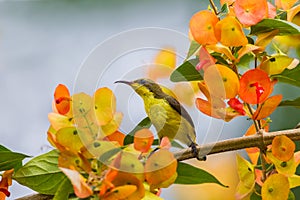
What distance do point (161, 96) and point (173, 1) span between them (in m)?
2.46

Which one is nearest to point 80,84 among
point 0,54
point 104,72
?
point 104,72

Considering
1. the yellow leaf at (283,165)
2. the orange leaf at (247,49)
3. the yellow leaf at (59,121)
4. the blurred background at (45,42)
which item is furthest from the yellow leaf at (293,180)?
the blurred background at (45,42)

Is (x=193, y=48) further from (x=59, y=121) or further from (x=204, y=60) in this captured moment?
(x=59, y=121)

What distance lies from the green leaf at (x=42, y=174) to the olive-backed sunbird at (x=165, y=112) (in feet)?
0.38

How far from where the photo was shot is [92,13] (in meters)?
3.64

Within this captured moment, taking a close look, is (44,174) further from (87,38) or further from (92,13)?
(92,13)

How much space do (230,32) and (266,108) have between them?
9cm

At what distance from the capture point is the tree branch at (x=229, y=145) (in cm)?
61

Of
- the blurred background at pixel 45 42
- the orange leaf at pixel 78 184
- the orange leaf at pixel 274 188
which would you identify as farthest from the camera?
the blurred background at pixel 45 42

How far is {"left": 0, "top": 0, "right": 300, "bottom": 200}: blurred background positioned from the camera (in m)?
2.64

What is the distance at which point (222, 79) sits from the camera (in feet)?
2.13

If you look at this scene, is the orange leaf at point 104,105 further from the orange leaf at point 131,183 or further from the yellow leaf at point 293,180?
the yellow leaf at point 293,180

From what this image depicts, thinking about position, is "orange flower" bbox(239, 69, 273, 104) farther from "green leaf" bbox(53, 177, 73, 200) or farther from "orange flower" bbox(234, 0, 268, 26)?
"green leaf" bbox(53, 177, 73, 200)

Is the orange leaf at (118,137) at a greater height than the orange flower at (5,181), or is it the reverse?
Answer: the orange leaf at (118,137)
